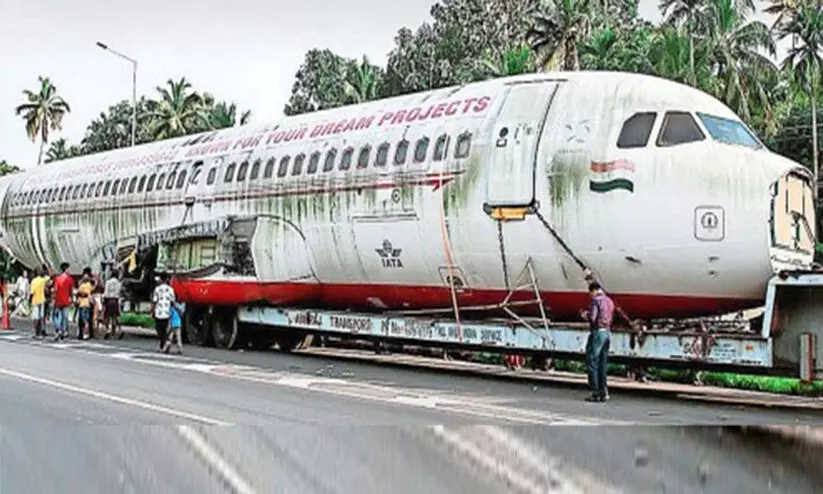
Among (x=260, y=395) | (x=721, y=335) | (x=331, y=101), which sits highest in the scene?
(x=331, y=101)

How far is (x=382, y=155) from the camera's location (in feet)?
53.8

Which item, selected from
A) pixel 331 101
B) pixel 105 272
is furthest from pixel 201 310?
pixel 331 101

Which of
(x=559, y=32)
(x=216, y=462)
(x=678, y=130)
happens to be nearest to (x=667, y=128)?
(x=678, y=130)

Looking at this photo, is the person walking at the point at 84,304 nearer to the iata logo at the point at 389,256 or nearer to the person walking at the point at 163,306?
the person walking at the point at 163,306

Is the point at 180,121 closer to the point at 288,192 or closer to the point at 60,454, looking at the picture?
the point at 288,192

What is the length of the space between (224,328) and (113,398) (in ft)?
27.3

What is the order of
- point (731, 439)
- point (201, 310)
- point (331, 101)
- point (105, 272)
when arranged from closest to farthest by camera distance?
Result: point (731, 439) < point (201, 310) < point (105, 272) < point (331, 101)

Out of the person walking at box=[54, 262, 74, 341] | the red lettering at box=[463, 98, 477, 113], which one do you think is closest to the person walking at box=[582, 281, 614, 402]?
the red lettering at box=[463, 98, 477, 113]

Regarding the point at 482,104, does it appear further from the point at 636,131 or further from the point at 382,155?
the point at 636,131

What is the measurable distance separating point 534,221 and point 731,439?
7.74 meters

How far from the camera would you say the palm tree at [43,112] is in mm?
78688

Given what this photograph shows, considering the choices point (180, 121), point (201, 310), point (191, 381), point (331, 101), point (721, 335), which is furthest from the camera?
point (180, 121)

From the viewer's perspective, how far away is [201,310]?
20906 mm

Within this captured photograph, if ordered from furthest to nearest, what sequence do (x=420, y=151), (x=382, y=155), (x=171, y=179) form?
(x=171, y=179) < (x=382, y=155) < (x=420, y=151)
